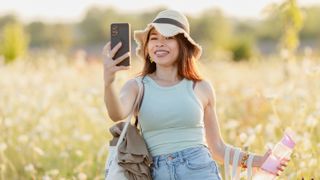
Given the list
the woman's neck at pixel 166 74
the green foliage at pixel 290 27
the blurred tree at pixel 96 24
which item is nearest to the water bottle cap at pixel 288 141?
the woman's neck at pixel 166 74

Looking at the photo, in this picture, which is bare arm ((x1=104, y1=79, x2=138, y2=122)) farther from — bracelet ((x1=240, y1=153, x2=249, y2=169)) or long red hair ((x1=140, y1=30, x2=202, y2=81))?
bracelet ((x1=240, y1=153, x2=249, y2=169))

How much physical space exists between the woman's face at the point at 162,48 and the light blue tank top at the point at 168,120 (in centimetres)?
12

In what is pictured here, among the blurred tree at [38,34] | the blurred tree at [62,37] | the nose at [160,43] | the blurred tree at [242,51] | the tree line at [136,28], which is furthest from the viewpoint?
the blurred tree at [38,34]

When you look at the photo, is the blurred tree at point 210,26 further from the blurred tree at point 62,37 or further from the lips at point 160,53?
the lips at point 160,53

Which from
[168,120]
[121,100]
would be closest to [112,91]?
[121,100]

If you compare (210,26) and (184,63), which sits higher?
(184,63)

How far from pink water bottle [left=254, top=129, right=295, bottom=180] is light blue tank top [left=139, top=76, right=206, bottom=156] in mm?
334

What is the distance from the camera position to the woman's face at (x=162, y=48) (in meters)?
3.87

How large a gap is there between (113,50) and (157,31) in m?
0.39

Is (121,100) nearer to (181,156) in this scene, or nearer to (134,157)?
(134,157)

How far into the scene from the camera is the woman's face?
12.7ft

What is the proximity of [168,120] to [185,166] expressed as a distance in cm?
22

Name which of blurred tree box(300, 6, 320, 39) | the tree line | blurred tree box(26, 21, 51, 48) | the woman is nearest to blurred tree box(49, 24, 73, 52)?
the tree line

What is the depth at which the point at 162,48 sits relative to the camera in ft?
12.7
